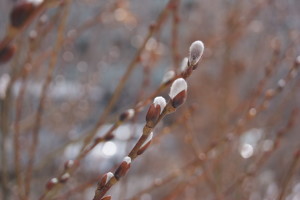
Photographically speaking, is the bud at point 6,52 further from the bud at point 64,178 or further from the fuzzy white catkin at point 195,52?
the bud at point 64,178

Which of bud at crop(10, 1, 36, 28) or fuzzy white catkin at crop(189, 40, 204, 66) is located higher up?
bud at crop(10, 1, 36, 28)

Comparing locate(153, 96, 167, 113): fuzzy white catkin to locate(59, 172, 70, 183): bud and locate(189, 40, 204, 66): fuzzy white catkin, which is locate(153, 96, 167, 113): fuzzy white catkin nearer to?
locate(189, 40, 204, 66): fuzzy white catkin

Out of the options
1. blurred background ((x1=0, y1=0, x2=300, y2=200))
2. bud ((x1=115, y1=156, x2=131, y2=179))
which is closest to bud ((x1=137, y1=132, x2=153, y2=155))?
bud ((x1=115, y1=156, x2=131, y2=179))

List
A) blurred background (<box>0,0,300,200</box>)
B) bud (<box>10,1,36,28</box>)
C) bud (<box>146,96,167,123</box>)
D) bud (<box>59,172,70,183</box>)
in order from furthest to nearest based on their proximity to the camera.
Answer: blurred background (<box>0,0,300,200</box>), bud (<box>59,172,70,183</box>), bud (<box>146,96,167,123</box>), bud (<box>10,1,36,28</box>)

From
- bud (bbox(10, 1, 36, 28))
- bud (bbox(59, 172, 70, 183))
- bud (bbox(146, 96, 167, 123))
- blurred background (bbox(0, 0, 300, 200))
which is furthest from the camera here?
blurred background (bbox(0, 0, 300, 200))

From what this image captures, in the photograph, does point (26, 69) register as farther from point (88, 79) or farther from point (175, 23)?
point (88, 79)

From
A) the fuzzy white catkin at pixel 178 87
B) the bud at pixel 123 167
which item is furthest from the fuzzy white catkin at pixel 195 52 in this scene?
the bud at pixel 123 167

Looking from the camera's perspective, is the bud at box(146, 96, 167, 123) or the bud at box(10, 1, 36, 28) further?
the bud at box(146, 96, 167, 123)

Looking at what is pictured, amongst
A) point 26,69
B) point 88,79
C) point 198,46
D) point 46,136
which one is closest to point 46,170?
point 88,79
